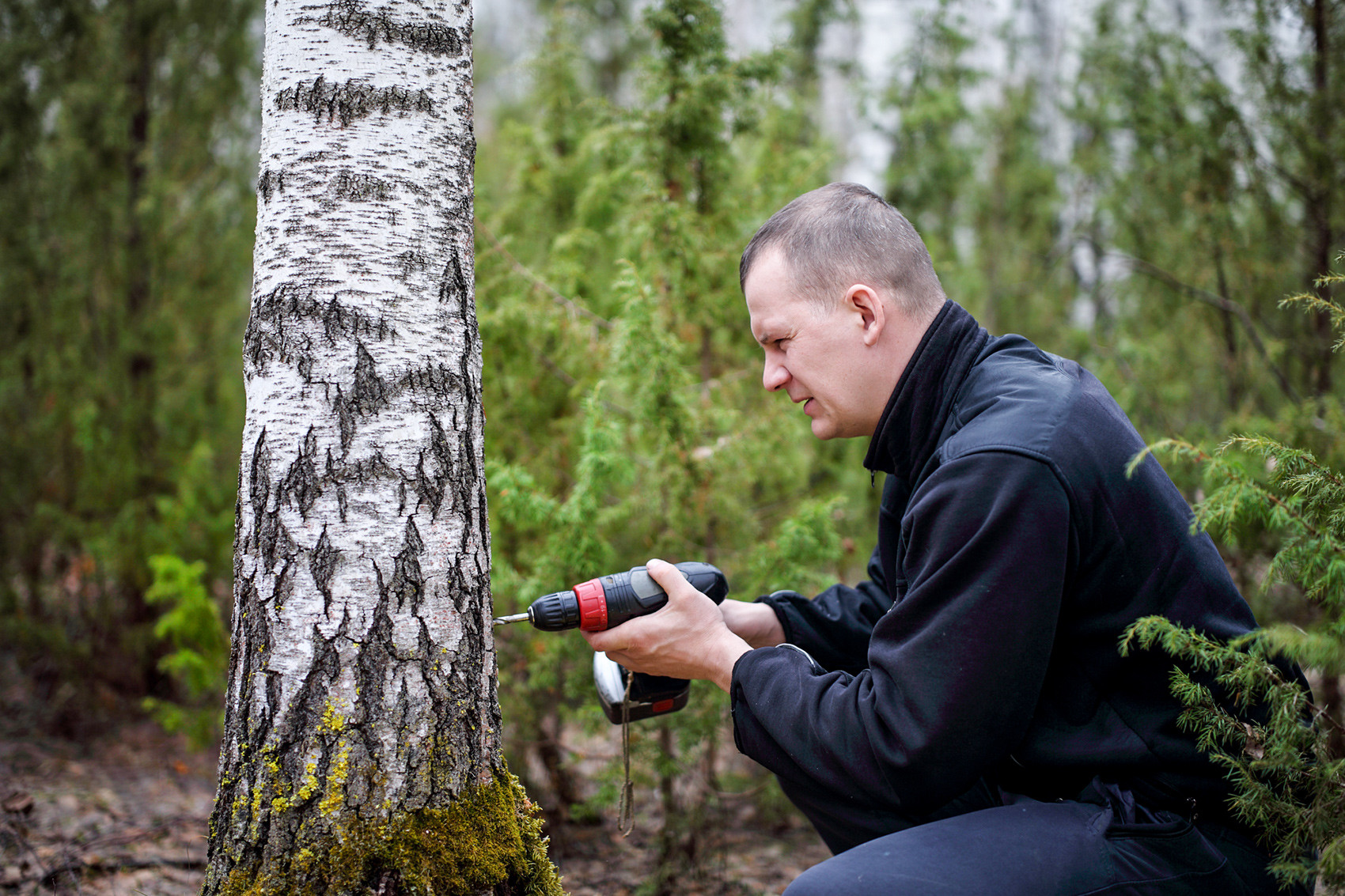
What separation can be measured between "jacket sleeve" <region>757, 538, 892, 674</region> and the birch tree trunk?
979mm

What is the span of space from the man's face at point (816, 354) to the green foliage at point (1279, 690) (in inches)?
29.0

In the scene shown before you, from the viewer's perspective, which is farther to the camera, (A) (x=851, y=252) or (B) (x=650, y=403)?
(B) (x=650, y=403)

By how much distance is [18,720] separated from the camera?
4.89 metres

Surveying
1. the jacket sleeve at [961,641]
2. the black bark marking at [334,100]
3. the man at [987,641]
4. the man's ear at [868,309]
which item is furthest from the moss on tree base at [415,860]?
the black bark marking at [334,100]

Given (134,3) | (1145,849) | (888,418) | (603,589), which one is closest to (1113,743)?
(1145,849)

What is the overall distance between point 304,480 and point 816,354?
1.29 m

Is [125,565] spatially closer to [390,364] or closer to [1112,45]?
[390,364]

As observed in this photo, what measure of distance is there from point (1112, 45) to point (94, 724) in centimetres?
805

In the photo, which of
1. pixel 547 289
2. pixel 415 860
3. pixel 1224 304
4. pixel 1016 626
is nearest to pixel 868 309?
pixel 1016 626

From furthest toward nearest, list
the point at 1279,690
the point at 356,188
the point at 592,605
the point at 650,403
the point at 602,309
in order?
the point at 602,309 → the point at 650,403 → the point at 592,605 → the point at 356,188 → the point at 1279,690

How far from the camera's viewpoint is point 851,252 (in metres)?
2.11

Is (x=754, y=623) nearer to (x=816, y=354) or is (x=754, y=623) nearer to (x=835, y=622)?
(x=835, y=622)

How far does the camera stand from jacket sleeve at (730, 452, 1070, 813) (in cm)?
164

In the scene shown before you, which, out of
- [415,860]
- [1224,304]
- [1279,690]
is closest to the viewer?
[1279,690]
